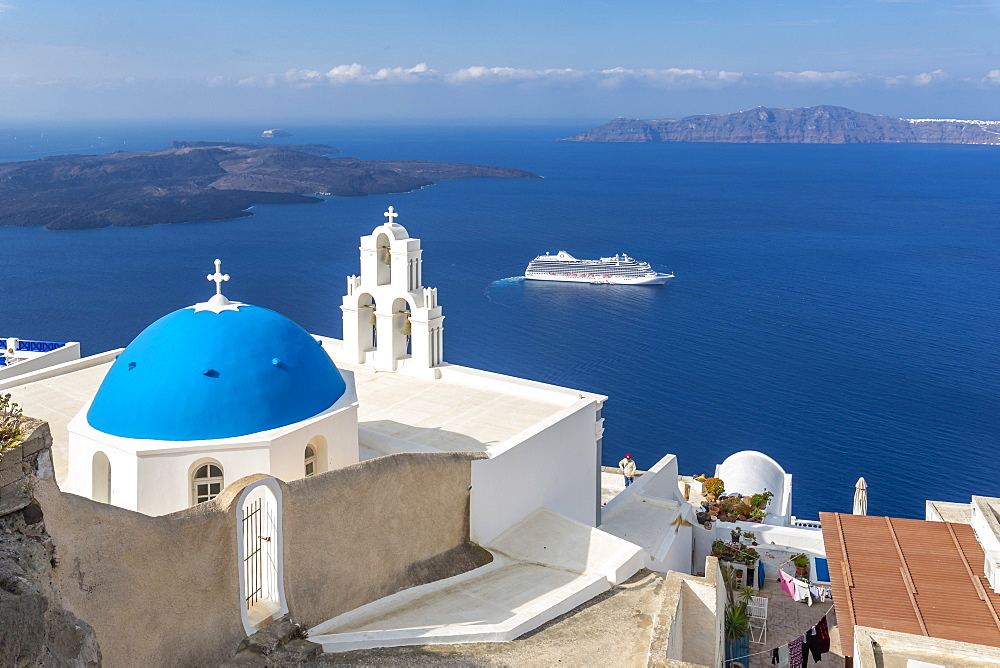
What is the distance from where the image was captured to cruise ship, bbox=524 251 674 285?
71438 millimetres

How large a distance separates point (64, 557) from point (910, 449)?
122 ft

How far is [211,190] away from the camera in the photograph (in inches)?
4774

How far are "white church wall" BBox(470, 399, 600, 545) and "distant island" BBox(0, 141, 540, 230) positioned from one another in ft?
303

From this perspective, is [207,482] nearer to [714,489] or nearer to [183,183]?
[714,489]

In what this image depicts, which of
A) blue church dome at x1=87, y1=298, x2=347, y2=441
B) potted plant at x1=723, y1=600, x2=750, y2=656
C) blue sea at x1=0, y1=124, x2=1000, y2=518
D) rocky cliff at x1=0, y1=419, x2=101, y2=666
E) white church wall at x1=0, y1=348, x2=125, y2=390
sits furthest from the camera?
blue sea at x1=0, y1=124, x2=1000, y2=518

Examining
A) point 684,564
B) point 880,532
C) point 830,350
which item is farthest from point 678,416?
point 880,532

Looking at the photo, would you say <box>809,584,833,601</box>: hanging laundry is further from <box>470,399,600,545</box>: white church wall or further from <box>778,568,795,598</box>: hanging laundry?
<box>470,399,600,545</box>: white church wall

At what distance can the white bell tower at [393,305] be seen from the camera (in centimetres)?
1756

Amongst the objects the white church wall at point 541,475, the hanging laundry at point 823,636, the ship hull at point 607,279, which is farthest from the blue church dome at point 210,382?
the ship hull at point 607,279

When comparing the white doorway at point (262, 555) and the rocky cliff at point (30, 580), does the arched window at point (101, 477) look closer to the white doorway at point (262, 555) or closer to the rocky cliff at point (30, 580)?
the white doorway at point (262, 555)

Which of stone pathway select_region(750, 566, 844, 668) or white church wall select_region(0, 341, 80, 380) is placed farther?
white church wall select_region(0, 341, 80, 380)

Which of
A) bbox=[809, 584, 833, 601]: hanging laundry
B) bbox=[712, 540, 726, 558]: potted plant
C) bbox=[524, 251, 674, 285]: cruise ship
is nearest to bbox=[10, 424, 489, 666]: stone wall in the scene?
bbox=[712, 540, 726, 558]: potted plant

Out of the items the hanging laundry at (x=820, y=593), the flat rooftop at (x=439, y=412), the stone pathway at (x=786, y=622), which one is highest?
the flat rooftop at (x=439, y=412)

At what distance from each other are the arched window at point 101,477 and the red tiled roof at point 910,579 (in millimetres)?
9886
